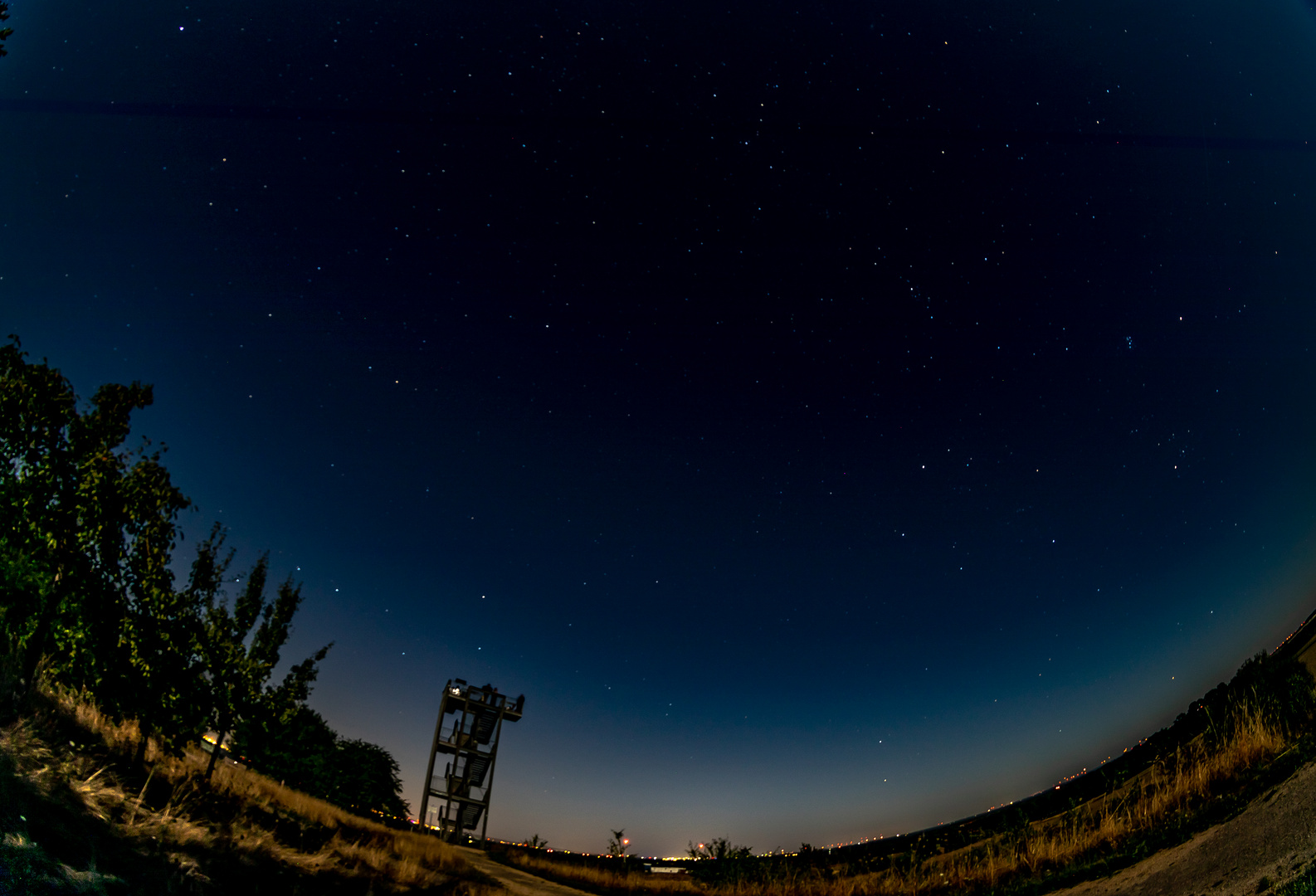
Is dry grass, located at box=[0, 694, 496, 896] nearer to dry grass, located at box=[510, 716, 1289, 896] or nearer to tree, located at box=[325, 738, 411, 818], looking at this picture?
dry grass, located at box=[510, 716, 1289, 896]

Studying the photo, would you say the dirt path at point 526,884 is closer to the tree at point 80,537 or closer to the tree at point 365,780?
the tree at point 80,537

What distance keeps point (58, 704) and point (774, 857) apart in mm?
12739

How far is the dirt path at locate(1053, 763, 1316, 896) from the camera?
3.40 m

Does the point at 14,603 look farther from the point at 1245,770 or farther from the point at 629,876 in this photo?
the point at 1245,770

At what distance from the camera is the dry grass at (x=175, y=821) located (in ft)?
14.5

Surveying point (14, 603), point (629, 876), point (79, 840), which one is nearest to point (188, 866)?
point (79, 840)

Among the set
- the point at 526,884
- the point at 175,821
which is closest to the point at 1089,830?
the point at 175,821

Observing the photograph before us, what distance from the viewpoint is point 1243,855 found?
3.62 m

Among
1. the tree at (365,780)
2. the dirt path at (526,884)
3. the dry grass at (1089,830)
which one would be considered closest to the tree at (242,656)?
the dirt path at (526,884)

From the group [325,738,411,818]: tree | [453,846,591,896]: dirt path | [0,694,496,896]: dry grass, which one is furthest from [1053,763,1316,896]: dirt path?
[325,738,411,818]: tree

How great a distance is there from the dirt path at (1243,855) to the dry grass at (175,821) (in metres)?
7.41

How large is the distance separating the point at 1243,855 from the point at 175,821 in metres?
9.99

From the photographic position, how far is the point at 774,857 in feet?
36.9

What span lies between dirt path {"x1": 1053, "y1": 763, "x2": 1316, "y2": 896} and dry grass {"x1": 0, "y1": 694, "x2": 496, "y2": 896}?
741 centimetres
